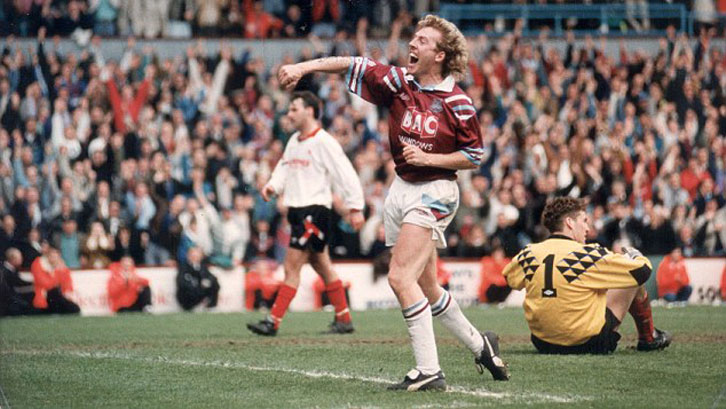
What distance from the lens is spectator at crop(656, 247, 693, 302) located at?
1978cm

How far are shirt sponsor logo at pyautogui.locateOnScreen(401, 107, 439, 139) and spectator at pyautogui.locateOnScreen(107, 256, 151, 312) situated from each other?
1046cm

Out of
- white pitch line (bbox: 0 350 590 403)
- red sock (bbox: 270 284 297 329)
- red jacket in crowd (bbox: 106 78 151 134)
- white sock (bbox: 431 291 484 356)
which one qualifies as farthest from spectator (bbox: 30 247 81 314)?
white sock (bbox: 431 291 484 356)

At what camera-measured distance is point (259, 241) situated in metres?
19.8

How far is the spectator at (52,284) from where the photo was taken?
17.8 m

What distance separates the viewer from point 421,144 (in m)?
8.59

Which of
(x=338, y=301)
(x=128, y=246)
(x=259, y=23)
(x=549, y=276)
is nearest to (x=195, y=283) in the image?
(x=128, y=246)

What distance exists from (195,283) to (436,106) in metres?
10.7

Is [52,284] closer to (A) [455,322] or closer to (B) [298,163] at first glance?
(B) [298,163]

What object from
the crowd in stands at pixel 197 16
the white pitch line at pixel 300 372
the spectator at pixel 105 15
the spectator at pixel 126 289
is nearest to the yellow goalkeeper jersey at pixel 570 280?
the white pitch line at pixel 300 372

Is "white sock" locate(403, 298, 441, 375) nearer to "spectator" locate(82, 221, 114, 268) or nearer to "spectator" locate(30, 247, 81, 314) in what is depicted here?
"spectator" locate(30, 247, 81, 314)

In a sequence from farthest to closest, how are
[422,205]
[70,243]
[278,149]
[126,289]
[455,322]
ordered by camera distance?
[278,149] < [70,243] < [126,289] < [455,322] < [422,205]

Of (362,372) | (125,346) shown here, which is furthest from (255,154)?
(362,372)

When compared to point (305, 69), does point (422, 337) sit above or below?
below

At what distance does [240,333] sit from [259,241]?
244 inches
